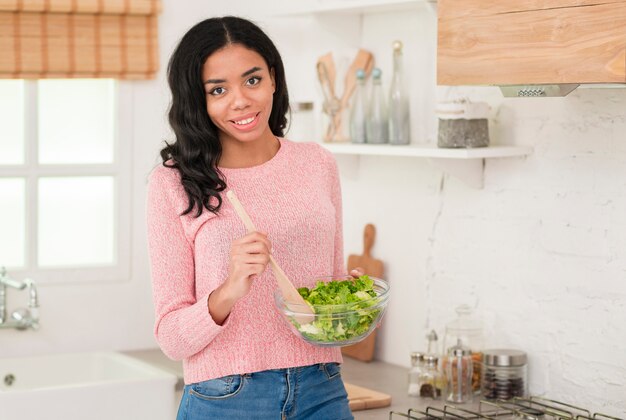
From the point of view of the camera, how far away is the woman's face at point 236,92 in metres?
1.95

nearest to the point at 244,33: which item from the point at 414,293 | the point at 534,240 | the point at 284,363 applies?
the point at 284,363

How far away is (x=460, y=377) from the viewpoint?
2.84 meters

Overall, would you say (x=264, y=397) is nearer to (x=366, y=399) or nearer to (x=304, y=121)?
(x=366, y=399)

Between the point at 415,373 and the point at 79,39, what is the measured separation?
1550 mm

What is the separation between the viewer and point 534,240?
279 cm

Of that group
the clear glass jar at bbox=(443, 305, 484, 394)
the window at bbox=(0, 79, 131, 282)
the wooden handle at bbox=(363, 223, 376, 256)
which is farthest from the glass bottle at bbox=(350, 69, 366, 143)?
the window at bbox=(0, 79, 131, 282)

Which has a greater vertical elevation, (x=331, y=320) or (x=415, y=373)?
(x=331, y=320)

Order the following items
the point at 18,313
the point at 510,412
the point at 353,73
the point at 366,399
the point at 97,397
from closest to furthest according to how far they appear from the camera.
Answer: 1. the point at 510,412
2. the point at 366,399
3. the point at 97,397
4. the point at 353,73
5. the point at 18,313

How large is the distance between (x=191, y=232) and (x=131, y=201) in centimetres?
175

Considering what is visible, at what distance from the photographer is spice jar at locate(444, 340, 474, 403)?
284 centimetres

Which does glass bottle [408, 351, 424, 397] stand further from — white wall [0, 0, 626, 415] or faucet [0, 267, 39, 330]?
faucet [0, 267, 39, 330]

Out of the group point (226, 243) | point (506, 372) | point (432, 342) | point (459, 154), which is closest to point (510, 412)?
point (506, 372)

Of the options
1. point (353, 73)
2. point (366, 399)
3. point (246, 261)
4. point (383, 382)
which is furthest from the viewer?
point (353, 73)

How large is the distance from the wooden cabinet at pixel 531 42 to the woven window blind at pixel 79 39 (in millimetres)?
1373
